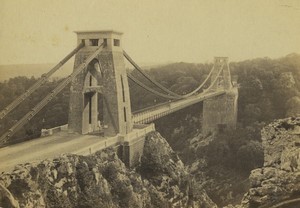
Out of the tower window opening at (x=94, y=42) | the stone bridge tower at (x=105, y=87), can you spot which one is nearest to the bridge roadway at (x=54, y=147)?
the stone bridge tower at (x=105, y=87)

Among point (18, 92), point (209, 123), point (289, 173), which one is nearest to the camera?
point (289, 173)

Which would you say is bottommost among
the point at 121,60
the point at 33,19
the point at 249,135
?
the point at 249,135

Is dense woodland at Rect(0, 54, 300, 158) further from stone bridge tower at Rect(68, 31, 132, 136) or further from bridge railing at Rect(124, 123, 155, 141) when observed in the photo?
bridge railing at Rect(124, 123, 155, 141)

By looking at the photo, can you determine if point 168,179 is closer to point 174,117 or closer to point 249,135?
point 249,135

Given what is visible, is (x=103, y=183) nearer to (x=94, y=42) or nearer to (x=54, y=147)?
(x=54, y=147)

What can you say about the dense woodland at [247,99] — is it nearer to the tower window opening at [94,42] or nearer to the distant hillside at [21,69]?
the distant hillside at [21,69]

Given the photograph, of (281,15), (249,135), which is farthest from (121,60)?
(249,135)
